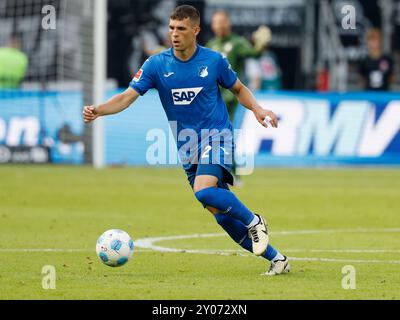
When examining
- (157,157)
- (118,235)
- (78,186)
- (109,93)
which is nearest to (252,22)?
(109,93)

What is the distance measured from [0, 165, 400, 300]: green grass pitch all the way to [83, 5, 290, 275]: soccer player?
45cm

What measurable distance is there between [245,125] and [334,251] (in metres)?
13.0

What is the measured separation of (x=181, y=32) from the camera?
10297 mm

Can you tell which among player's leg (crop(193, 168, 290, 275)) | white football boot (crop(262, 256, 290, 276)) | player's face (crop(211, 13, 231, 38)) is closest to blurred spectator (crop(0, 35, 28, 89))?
player's face (crop(211, 13, 231, 38))

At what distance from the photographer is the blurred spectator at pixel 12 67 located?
1075 inches

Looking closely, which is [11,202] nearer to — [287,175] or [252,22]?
[287,175]

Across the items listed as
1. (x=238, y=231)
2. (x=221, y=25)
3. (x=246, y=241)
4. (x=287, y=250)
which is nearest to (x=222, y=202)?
(x=238, y=231)

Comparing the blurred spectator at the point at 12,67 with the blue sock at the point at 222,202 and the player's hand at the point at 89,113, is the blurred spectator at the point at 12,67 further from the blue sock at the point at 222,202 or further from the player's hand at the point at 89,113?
the blue sock at the point at 222,202

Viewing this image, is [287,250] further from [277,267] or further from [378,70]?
[378,70]

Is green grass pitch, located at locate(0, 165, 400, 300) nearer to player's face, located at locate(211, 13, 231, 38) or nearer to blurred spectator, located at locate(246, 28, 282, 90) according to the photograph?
player's face, located at locate(211, 13, 231, 38)

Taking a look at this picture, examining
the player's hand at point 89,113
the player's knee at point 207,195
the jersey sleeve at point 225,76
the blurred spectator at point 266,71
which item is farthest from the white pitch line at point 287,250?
the blurred spectator at point 266,71

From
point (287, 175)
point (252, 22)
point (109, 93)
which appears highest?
point (252, 22)
